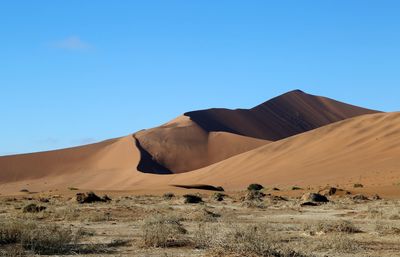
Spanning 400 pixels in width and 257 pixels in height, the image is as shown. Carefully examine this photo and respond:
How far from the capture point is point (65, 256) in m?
13.0

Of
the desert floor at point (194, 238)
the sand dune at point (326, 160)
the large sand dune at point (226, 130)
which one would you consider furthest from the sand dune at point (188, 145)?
the desert floor at point (194, 238)

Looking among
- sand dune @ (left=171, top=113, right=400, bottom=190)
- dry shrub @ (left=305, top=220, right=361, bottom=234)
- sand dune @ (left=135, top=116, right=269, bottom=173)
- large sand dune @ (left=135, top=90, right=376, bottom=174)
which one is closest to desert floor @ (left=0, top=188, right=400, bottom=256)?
dry shrub @ (left=305, top=220, right=361, bottom=234)

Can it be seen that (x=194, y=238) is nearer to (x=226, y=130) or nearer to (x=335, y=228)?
(x=335, y=228)

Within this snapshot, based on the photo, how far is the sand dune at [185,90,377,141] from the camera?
130 meters

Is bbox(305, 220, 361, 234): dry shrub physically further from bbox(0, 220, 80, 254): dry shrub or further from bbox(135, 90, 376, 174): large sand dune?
bbox(135, 90, 376, 174): large sand dune

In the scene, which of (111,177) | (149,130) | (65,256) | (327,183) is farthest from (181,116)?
(65,256)

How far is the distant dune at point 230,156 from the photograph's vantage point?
64650mm

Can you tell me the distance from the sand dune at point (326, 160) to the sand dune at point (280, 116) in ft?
130

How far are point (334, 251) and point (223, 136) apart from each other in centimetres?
9849

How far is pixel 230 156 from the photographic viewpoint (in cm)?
10469

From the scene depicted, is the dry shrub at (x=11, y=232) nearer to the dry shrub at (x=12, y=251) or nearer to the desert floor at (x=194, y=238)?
the desert floor at (x=194, y=238)

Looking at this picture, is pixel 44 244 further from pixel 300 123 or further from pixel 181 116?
pixel 300 123

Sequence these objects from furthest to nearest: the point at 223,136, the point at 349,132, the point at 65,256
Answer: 1. the point at 223,136
2. the point at 349,132
3. the point at 65,256

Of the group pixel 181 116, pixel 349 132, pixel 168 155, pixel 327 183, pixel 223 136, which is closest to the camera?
pixel 327 183
